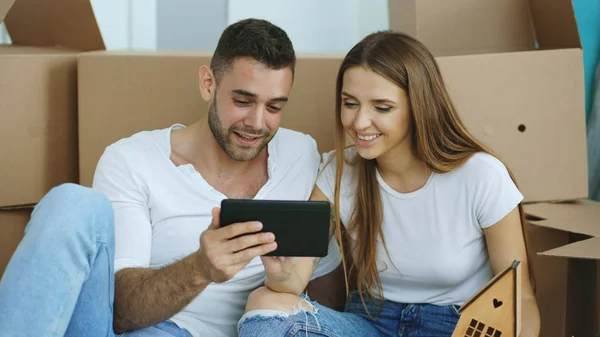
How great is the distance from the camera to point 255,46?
1314 mm

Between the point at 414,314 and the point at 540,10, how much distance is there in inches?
27.9

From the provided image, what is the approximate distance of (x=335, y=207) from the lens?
1373mm

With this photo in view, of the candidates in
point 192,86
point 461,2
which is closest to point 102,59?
point 192,86

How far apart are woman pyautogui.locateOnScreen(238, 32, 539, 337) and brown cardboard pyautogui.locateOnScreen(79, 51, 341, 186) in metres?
0.22

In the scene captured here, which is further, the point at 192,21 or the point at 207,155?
the point at 192,21

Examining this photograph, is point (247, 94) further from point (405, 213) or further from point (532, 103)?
point (532, 103)

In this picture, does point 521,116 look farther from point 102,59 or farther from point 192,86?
point 102,59

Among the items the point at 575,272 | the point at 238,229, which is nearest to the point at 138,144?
the point at 238,229

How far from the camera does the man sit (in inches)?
41.3

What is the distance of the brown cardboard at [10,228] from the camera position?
5.15ft

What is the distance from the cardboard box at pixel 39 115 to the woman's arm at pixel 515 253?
2.90 feet

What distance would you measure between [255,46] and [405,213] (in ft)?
1.27

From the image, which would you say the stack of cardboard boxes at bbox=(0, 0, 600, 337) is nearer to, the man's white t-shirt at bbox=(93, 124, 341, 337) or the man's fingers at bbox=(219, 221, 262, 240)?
the man's white t-shirt at bbox=(93, 124, 341, 337)

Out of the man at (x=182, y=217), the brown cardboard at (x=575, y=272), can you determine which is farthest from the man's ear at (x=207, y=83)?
the brown cardboard at (x=575, y=272)
